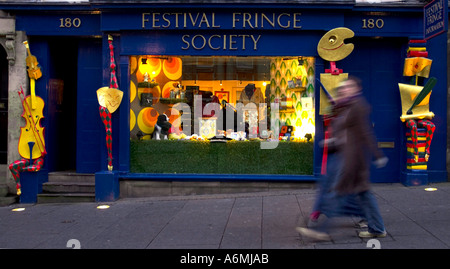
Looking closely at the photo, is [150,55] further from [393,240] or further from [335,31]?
[393,240]

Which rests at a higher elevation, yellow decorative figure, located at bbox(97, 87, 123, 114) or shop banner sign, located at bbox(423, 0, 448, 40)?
shop banner sign, located at bbox(423, 0, 448, 40)

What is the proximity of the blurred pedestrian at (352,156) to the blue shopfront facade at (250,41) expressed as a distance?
11.7ft

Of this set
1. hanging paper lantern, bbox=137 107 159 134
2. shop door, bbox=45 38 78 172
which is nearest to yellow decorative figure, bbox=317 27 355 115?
hanging paper lantern, bbox=137 107 159 134

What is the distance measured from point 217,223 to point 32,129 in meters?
5.04

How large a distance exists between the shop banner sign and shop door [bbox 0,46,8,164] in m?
9.34

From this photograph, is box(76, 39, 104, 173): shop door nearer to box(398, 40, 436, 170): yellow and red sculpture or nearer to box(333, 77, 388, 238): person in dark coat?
box(333, 77, 388, 238): person in dark coat

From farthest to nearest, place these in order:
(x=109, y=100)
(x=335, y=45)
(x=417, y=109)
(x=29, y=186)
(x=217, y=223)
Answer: (x=29, y=186)
(x=109, y=100)
(x=417, y=109)
(x=335, y=45)
(x=217, y=223)

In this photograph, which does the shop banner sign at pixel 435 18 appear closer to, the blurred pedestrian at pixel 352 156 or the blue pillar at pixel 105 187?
the blurred pedestrian at pixel 352 156

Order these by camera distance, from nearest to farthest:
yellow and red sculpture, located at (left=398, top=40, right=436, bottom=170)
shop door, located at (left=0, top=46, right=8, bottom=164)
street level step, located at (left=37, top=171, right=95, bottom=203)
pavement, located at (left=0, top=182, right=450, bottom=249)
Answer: pavement, located at (left=0, top=182, right=450, bottom=249) < yellow and red sculpture, located at (left=398, top=40, right=436, bottom=170) < street level step, located at (left=37, top=171, right=95, bottom=203) < shop door, located at (left=0, top=46, right=8, bottom=164)

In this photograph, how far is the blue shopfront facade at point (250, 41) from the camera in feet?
28.2

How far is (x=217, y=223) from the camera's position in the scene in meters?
6.50

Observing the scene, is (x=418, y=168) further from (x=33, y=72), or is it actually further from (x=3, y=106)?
(x=3, y=106)

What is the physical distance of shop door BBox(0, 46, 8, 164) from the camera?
31.3 feet

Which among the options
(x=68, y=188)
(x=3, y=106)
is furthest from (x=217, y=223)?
(x=3, y=106)
